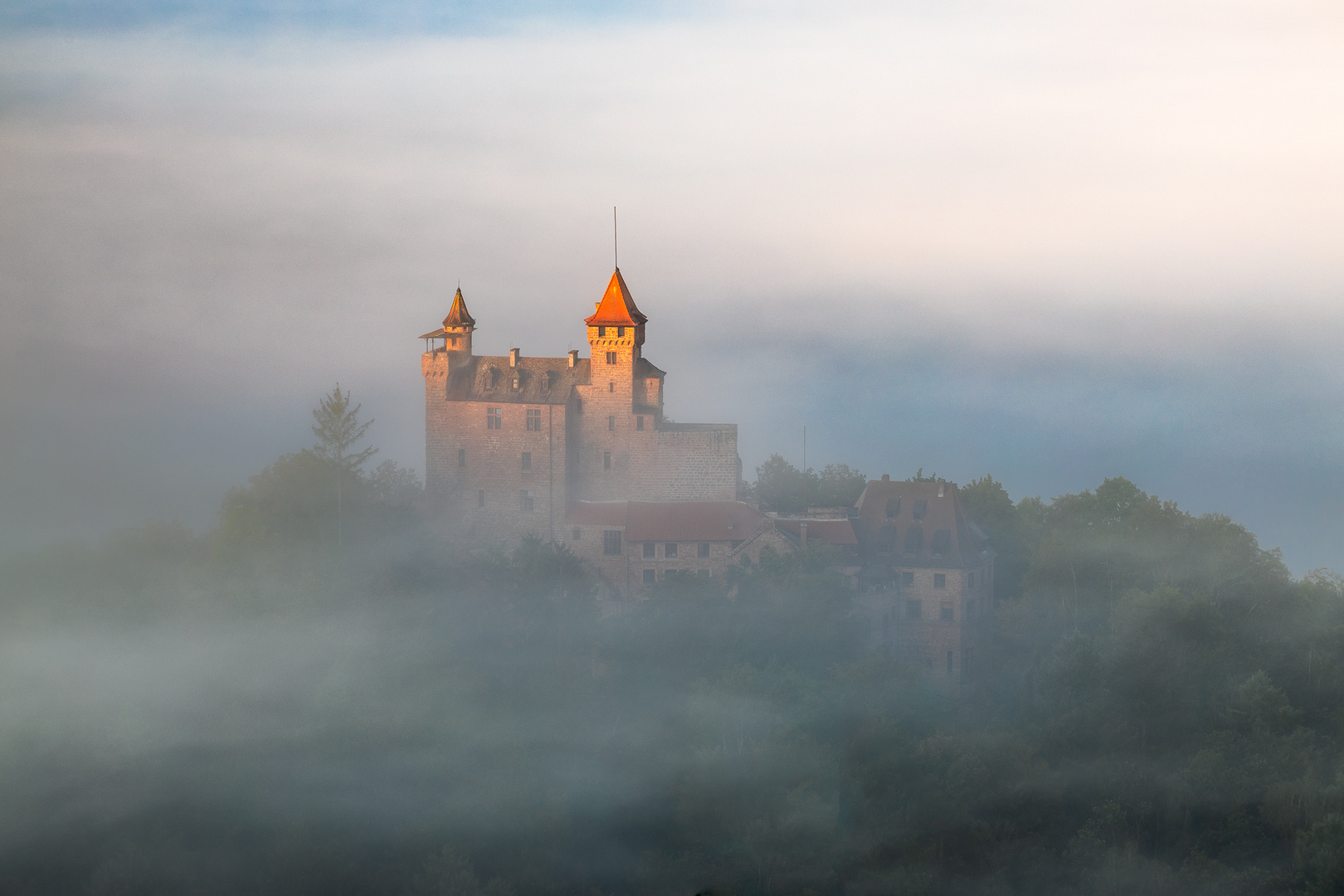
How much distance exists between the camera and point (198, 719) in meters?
53.4

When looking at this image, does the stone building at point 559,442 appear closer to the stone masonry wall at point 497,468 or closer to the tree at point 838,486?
the stone masonry wall at point 497,468

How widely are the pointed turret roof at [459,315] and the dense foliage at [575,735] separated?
314 inches

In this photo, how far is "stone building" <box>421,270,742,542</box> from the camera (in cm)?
6006

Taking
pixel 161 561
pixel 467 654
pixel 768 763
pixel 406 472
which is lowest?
pixel 768 763

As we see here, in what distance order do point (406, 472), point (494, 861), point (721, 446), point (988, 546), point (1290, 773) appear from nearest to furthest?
point (494, 861), point (1290, 773), point (721, 446), point (988, 546), point (406, 472)

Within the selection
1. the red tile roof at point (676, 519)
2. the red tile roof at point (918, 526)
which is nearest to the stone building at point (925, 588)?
the red tile roof at point (918, 526)

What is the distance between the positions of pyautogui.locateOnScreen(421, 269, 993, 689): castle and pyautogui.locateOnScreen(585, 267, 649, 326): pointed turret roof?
0.08 metres

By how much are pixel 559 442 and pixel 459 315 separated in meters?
7.55

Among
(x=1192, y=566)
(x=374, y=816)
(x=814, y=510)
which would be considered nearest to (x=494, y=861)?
(x=374, y=816)

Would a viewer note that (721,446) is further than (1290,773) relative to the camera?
Yes

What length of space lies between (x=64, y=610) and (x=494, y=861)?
17.9m

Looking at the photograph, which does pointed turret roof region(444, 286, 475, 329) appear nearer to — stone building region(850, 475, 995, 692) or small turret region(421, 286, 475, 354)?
small turret region(421, 286, 475, 354)

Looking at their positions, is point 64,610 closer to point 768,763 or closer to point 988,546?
point 768,763

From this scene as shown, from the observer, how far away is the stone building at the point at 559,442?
6006 cm
